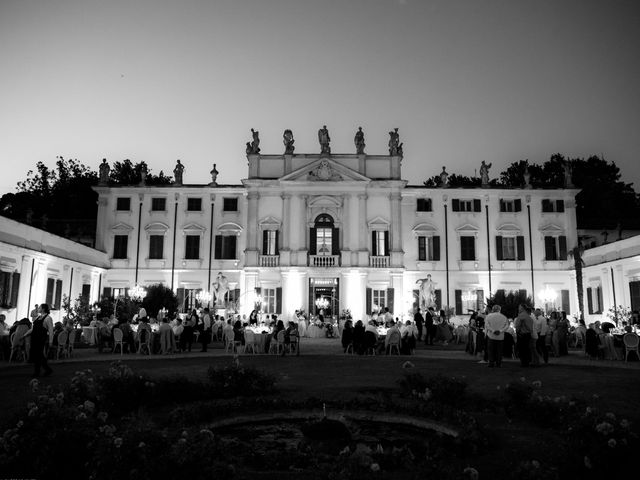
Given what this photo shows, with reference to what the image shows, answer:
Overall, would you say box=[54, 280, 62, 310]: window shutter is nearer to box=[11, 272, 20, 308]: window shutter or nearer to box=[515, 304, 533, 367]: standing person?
box=[11, 272, 20, 308]: window shutter

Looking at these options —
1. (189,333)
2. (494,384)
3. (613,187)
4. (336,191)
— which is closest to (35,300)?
(189,333)

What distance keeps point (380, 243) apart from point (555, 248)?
1156 centimetres

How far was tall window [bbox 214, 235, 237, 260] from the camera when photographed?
116ft

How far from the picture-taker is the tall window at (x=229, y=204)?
117 feet

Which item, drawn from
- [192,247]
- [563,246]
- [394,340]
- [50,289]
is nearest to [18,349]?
[394,340]

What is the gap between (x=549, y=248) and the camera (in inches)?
1388

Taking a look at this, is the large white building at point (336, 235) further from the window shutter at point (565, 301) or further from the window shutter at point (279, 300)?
the window shutter at point (279, 300)

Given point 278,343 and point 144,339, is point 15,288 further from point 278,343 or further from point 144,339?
point 278,343

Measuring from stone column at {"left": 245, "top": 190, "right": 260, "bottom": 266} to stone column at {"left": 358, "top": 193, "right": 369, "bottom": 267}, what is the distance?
6.58 meters

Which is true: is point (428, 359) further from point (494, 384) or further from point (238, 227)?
point (238, 227)

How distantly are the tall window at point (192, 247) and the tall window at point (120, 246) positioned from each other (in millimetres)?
3982

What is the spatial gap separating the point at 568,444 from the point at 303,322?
2473 centimetres

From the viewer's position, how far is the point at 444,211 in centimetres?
3544

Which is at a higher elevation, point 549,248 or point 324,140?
point 324,140
